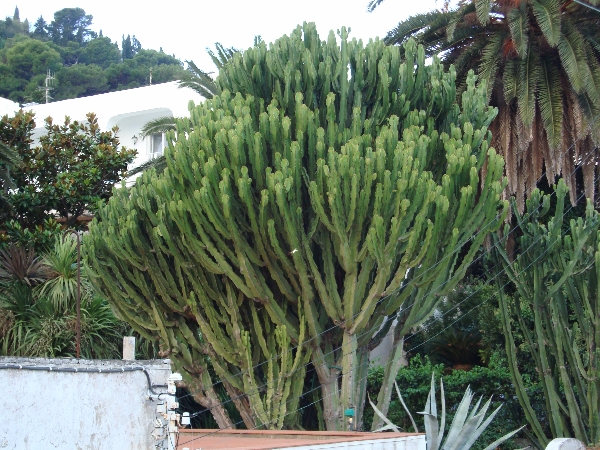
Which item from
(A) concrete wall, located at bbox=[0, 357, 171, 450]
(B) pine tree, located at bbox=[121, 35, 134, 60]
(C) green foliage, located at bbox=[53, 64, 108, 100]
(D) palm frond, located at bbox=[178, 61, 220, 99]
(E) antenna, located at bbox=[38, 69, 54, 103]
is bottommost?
(A) concrete wall, located at bbox=[0, 357, 171, 450]

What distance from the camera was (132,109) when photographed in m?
24.5

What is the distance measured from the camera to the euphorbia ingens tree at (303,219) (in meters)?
10.5

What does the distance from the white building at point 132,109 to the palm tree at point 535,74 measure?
8.89 metres

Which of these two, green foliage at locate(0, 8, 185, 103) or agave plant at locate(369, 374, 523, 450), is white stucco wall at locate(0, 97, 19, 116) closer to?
green foliage at locate(0, 8, 185, 103)

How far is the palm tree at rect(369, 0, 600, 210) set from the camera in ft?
49.8

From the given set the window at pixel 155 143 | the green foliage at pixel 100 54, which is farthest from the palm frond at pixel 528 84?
the green foliage at pixel 100 54

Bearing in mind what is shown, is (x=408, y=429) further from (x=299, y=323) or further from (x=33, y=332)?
(x=33, y=332)

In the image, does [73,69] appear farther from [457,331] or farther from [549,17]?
[549,17]

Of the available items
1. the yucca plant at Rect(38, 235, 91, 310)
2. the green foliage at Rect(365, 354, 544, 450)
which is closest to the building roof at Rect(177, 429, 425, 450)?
the yucca plant at Rect(38, 235, 91, 310)

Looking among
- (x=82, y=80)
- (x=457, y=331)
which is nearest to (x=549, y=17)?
(x=457, y=331)

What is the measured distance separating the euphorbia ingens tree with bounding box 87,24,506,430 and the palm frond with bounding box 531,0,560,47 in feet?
10.3

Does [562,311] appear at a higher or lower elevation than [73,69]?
lower

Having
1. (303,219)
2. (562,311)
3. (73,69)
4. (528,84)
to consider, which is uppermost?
(73,69)

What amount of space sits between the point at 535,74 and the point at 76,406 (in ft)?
37.3
